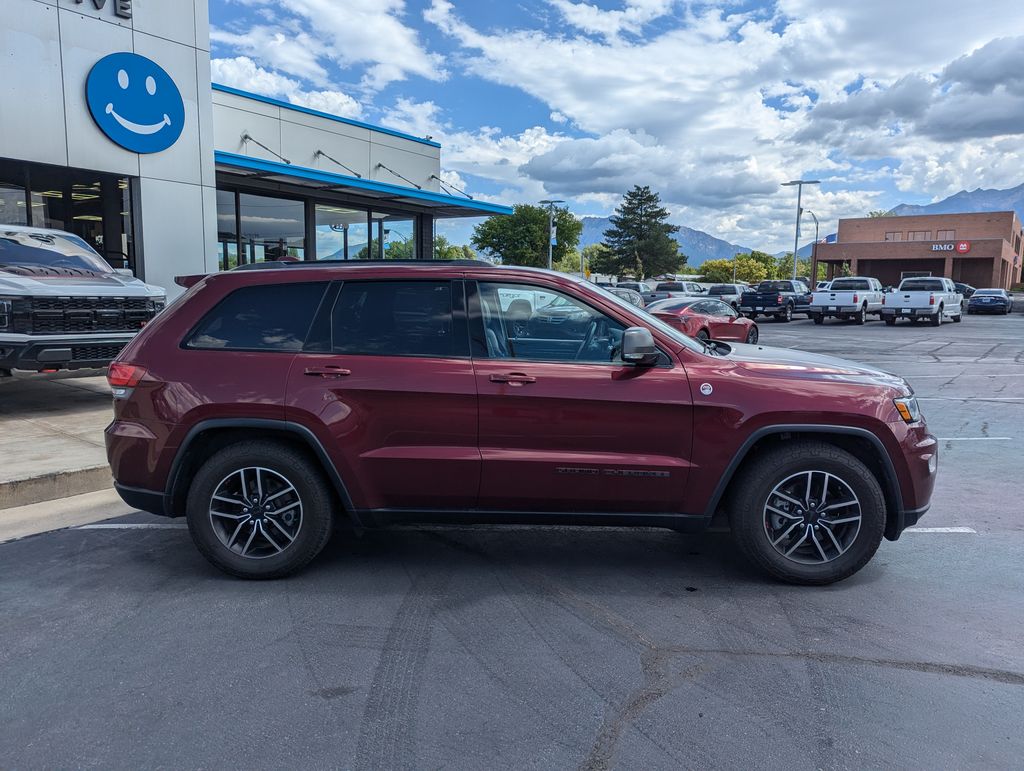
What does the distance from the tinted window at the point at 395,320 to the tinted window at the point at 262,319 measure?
20 centimetres

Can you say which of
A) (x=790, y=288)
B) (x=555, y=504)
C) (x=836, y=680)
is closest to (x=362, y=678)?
(x=555, y=504)

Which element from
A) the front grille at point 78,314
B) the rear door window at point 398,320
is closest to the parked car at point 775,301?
the front grille at point 78,314

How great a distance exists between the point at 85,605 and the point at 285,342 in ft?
5.71

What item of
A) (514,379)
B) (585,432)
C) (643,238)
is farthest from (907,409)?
(643,238)

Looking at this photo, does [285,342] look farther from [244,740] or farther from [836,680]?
[836,680]

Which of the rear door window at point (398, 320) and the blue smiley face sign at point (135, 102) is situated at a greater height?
the blue smiley face sign at point (135, 102)

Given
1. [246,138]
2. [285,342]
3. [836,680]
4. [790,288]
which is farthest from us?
[790,288]

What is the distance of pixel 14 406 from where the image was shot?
8.65m

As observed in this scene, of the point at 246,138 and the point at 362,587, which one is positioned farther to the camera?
the point at 246,138

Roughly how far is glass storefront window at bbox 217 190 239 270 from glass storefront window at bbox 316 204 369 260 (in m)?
2.68

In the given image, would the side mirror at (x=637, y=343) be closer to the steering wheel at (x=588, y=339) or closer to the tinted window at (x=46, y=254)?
the steering wheel at (x=588, y=339)

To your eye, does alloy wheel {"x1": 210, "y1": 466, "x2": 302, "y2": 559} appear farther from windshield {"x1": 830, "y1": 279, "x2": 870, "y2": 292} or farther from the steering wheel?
windshield {"x1": 830, "y1": 279, "x2": 870, "y2": 292}

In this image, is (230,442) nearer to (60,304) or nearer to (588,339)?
(588,339)

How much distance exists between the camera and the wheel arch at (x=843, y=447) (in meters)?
3.94
